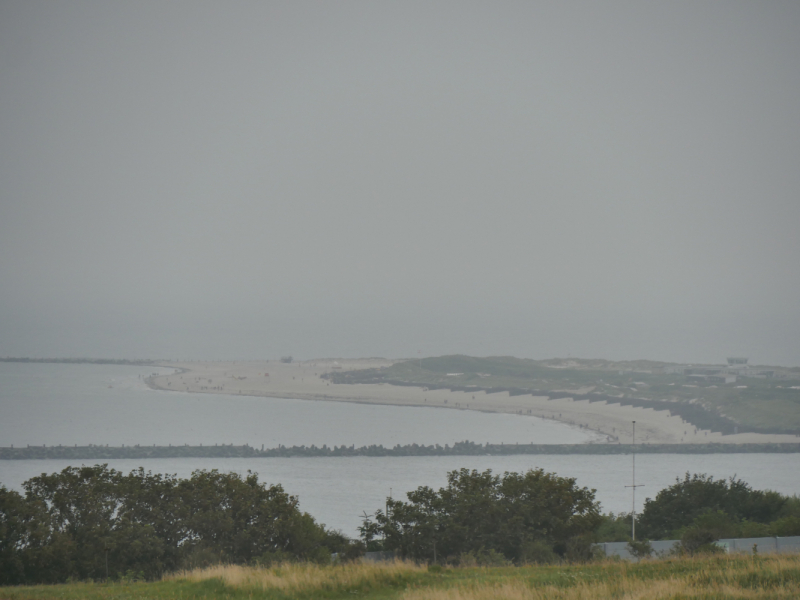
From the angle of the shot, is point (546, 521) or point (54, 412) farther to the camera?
point (54, 412)

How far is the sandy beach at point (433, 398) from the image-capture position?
50188 millimetres

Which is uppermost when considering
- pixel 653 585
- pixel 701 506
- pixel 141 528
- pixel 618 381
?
pixel 653 585

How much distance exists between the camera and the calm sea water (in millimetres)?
29781

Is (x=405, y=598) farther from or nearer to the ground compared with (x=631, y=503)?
farther from the ground

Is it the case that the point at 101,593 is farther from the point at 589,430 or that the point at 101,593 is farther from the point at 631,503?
the point at 589,430

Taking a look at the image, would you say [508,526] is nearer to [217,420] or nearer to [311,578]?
[311,578]

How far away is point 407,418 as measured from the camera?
54219mm

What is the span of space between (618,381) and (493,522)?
64.1 metres

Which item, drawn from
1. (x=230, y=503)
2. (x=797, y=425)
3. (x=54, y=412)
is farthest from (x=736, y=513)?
(x=54, y=412)

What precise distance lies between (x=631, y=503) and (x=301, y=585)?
878 inches

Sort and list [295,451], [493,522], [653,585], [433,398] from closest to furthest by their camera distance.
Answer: [653,585]
[493,522]
[295,451]
[433,398]

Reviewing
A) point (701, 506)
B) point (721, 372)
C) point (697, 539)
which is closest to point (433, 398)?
point (721, 372)

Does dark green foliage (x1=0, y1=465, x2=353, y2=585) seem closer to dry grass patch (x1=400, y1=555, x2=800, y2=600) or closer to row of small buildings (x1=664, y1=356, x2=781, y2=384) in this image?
dry grass patch (x1=400, y1=555, x2=800, y2=600)

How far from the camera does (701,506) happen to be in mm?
20609
